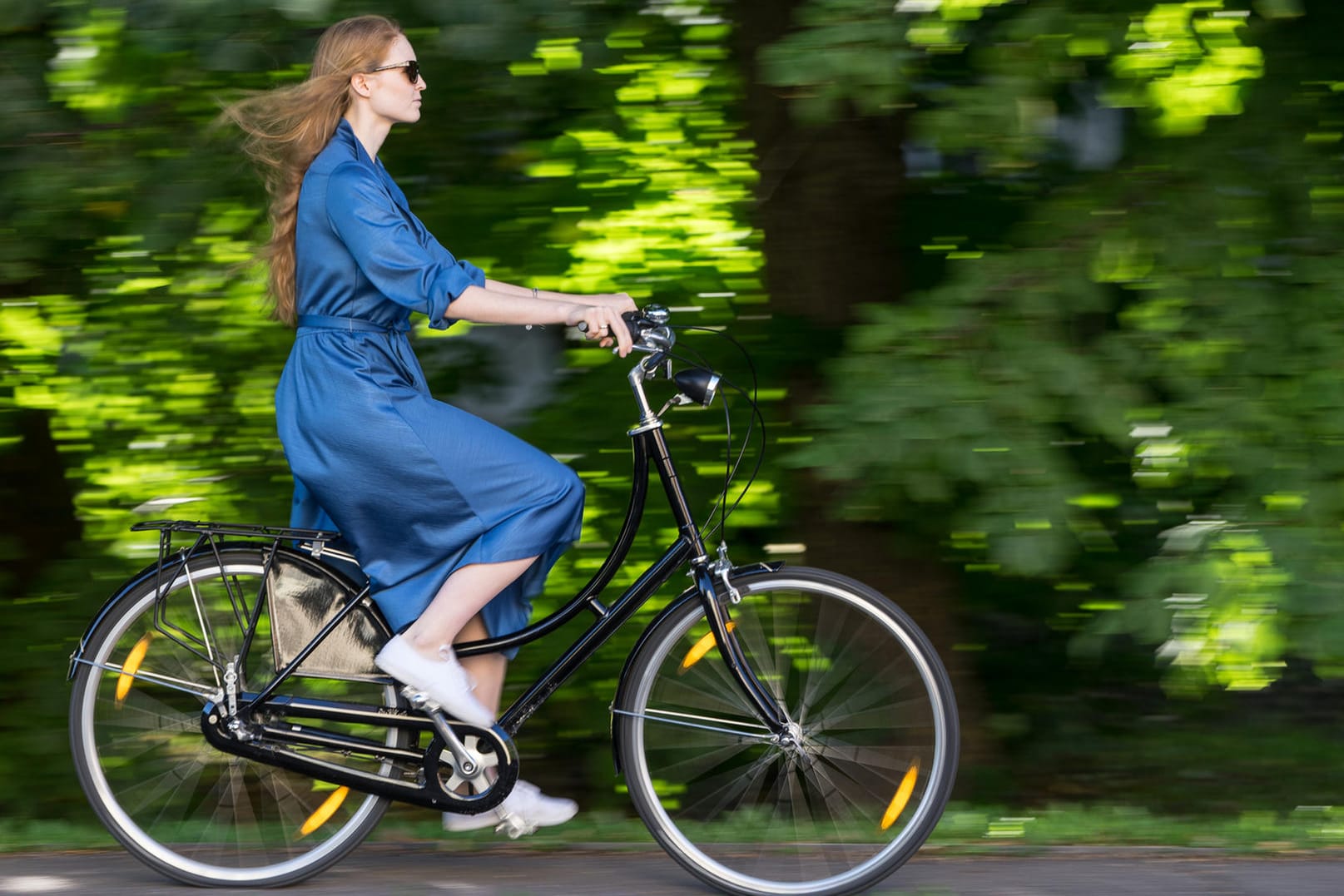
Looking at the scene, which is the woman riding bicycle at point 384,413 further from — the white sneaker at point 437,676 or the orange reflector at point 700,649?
the orange reflector at point 700,649

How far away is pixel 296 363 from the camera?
354 cm

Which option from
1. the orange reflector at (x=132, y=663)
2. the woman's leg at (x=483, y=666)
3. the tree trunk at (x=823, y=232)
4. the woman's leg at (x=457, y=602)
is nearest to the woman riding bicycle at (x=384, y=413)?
the woman's leg at (x=457, y=602)

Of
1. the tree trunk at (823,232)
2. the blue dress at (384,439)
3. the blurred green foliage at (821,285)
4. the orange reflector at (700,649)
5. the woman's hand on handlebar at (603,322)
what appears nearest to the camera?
the woman's hand on handlebar at (603,322)

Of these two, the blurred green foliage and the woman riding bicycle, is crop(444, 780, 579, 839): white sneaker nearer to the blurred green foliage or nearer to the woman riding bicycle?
the woman riding bicycle

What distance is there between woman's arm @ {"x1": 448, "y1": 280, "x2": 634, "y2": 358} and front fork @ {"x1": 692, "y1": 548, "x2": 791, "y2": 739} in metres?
0.58

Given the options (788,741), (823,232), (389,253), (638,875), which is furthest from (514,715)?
(823,232)

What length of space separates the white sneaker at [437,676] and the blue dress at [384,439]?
0.10m

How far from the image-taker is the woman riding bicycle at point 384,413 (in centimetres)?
347

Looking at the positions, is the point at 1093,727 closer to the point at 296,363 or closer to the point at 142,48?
the point at 296,363

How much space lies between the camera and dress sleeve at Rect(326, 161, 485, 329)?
337 centimetres

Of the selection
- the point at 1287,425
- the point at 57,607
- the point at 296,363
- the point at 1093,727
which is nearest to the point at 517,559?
the point at 296,363

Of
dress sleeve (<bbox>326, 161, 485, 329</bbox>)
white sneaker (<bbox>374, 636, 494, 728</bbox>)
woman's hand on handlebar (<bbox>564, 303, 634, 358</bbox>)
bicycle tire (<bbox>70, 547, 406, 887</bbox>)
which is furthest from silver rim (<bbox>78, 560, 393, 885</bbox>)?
woman's hand on handlebar (<bbox>564, 303, 634, 358</bbox>)

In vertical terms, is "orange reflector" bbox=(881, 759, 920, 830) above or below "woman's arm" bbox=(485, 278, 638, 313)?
below

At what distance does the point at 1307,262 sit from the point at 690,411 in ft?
6.51
